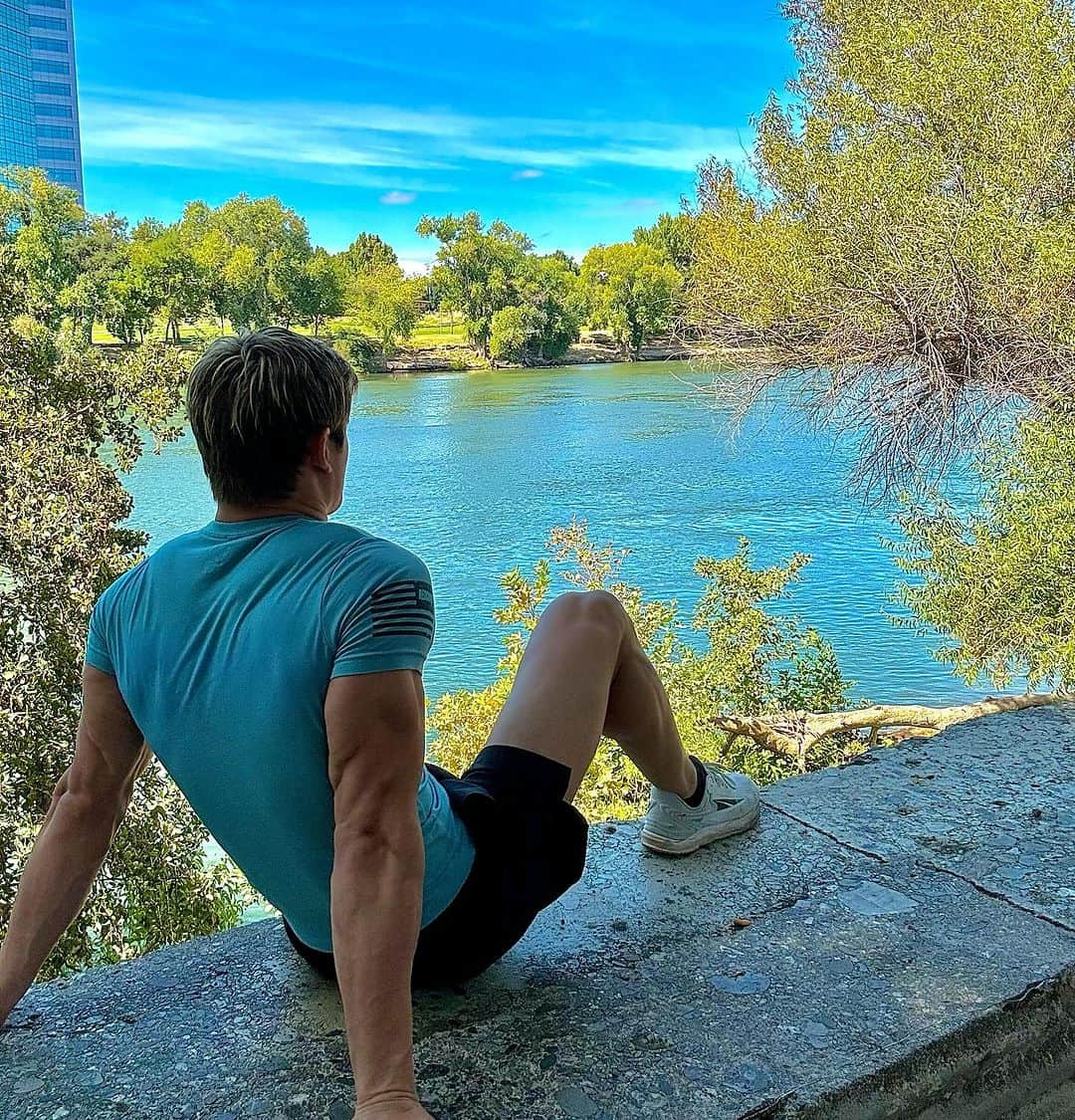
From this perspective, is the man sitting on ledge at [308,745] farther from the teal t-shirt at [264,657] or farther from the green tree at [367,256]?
the green tree at [367,256]

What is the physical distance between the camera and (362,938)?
2.93 feet

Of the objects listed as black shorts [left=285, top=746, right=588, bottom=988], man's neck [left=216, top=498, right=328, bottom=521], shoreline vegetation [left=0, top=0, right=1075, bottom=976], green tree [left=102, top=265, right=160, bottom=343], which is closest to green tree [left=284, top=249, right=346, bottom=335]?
green tree [left=102, top=265, right=160, bottom=343]

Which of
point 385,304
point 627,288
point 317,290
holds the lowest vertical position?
point 317,290

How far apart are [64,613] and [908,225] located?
521 cm

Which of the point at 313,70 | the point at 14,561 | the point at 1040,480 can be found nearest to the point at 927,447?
the point at 1040,480

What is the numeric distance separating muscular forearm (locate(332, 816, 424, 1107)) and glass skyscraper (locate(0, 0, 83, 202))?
2337cm

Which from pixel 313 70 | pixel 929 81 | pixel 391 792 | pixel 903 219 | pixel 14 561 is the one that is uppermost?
pixel 313 70

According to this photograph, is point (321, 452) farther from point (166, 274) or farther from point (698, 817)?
point (166, 274)

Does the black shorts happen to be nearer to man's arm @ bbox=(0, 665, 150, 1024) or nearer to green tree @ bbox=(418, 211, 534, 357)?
man's arm @ bbox=(0, 665, 150, 1024)

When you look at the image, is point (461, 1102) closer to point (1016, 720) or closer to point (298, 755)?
point (298, 755)

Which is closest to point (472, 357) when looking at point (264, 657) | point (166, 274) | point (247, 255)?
point (247, 255)

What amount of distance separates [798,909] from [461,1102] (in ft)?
1.80

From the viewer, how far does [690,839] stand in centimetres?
155

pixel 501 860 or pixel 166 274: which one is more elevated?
pixel 166 274
